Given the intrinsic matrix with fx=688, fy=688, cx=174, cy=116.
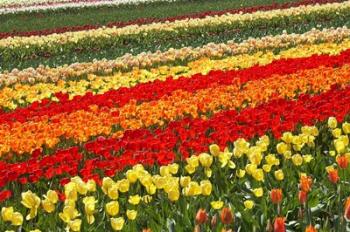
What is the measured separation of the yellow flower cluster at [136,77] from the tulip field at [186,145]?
40 millimetres

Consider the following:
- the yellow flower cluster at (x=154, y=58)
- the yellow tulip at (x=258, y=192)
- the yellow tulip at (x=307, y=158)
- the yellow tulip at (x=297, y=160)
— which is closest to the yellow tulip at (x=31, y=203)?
the yellow tulip at (x=258, y=192)

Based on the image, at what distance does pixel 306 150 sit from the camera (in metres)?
4.66

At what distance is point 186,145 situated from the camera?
478 centimetres

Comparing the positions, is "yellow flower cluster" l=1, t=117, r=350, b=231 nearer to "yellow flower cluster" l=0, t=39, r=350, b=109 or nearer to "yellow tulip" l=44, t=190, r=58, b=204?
"yellow tulip" l=44, t=190, r=58, b=204

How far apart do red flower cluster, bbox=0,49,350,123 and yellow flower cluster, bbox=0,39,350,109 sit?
768 millimetres

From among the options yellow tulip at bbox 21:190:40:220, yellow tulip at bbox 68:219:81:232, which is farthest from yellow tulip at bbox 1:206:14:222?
yellow tulip at bbox 68:219:81:232

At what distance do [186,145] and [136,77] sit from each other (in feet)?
18.4

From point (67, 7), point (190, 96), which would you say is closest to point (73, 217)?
point (190, 96)

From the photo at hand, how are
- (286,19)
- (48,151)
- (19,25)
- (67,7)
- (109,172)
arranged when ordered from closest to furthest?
(109,172) < (48,151) < (286,19) < (19,25) < (67,7)

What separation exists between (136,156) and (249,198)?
1.01m

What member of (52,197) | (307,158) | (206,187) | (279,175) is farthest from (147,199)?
(307,158)

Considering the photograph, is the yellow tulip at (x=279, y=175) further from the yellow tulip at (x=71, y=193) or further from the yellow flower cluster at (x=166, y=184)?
the yellow tulip at (x=71, y=193)

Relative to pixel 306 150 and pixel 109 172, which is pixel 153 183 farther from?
pixel 306 150

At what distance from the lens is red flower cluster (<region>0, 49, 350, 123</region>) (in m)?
7.45
